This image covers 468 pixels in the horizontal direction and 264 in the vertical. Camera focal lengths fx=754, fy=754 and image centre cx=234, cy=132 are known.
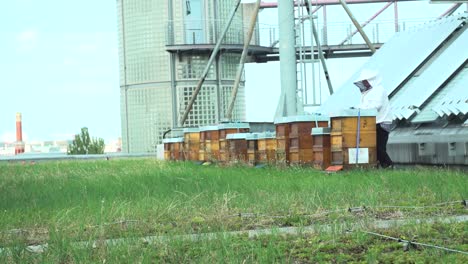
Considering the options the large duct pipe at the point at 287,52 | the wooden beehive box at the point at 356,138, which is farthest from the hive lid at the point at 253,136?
the wooden beehive box at the point at 356,138

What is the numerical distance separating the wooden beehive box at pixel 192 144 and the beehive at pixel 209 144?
16.4 inches

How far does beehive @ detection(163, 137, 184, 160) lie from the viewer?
2805 centimetres

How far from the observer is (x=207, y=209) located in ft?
27.6

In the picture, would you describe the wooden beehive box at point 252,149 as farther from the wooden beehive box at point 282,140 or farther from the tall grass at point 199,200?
the tall grass at point 199,200

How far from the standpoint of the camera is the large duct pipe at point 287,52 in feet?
72.2

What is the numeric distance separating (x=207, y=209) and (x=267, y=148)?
1122 centimetres

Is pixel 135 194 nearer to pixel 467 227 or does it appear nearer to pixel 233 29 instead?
pixel 467 227

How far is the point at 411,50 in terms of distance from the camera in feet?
67.6

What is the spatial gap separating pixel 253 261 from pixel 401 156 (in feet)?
39.6

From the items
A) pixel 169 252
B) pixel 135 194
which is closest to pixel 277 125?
pixel 135 194

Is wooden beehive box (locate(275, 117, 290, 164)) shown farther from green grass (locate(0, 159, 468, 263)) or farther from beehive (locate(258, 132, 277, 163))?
green grass (locate(0, 159, 468, 263))

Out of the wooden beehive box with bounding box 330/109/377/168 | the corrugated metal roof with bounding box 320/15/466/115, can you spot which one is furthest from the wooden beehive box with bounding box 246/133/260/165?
the wooden beehive box with bounding box 330/109/377/168

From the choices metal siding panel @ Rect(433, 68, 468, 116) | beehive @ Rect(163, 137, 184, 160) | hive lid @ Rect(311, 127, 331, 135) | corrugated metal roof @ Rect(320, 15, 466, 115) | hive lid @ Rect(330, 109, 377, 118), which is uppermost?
corrugated metal roof @ Rect(320, 15, 466, 115)

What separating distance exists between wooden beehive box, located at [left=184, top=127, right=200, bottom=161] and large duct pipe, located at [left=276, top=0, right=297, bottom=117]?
4440mm
